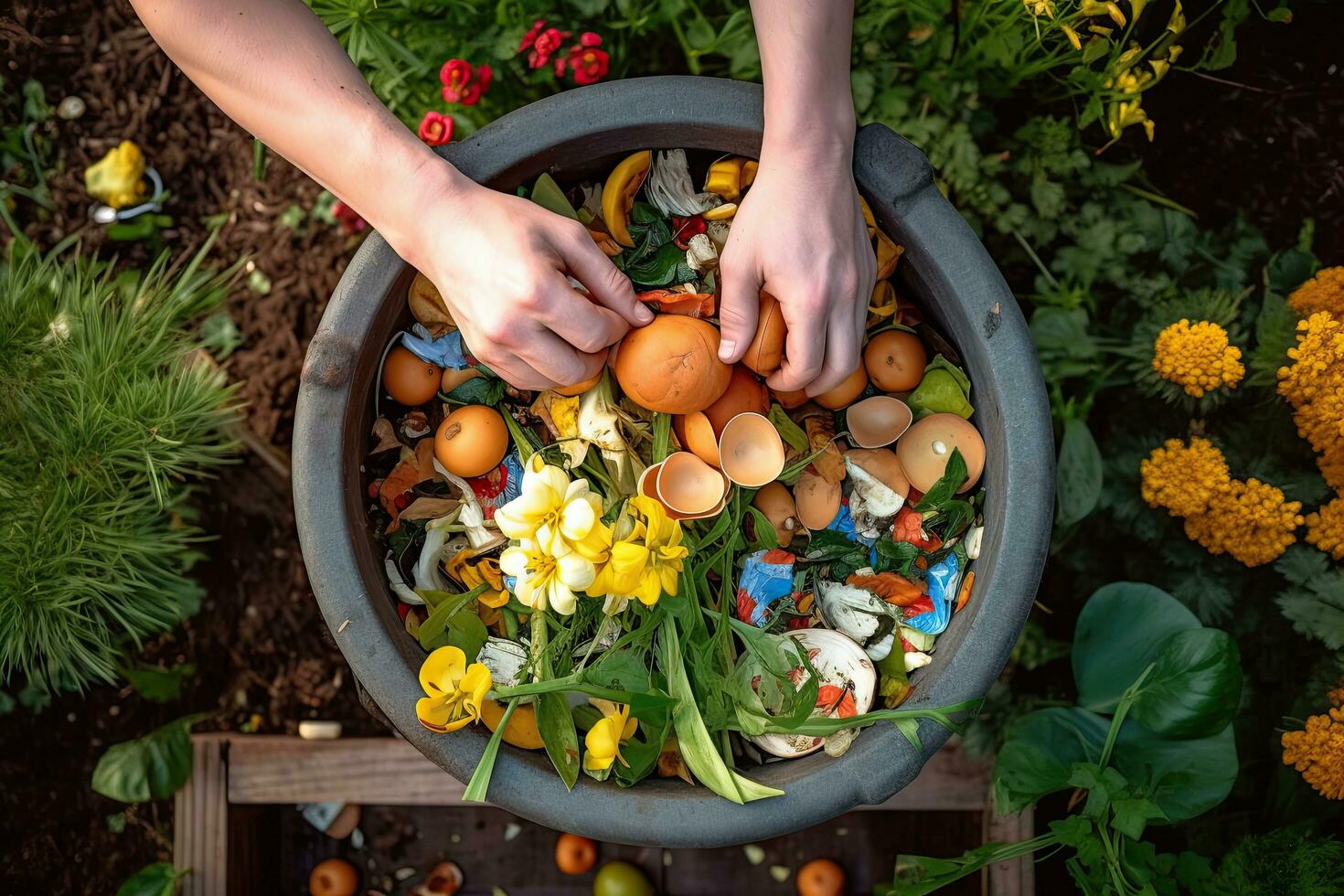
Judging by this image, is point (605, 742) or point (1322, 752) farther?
point (1322, 752)

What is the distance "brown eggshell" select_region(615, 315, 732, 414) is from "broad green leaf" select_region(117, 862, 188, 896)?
94 cm

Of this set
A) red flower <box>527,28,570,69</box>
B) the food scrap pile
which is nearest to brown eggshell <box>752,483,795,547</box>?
the food scrap pile

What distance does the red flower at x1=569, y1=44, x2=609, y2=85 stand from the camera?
1007 mm

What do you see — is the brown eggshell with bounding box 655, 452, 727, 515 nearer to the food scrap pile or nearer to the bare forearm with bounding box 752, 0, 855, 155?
the food scrap pile

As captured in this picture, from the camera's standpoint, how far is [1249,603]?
3.66 feet

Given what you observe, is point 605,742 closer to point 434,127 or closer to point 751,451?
point 751,451

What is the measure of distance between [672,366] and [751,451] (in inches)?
4.7

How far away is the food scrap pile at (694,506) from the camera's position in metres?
0.81

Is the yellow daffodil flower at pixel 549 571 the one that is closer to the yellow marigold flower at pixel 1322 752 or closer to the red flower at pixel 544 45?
the red flower at pixel 544 45

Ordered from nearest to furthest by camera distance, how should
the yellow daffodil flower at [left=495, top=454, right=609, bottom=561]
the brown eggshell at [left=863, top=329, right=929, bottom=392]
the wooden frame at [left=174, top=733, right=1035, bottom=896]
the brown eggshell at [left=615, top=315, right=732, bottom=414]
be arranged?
1. the yellow daffodil flower at [left=495, top=454, right=609, bottom=561]
2. the brown eggshell at [left=615, top=315, right=732, bottom=414]
3. the brown eggshell at [left=863, top=329, right=929, bottom=392]
4. the wooden frame at [left=174, top=733, right=1035, bottom=896]

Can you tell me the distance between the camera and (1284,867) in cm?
97

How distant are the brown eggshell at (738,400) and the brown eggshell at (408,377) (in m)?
0.29

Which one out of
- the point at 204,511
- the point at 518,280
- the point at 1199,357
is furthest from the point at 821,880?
the point at 204,511

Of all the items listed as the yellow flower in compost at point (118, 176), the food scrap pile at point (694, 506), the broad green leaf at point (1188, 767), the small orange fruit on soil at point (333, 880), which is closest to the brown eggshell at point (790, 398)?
the food scrap pile at point (694, 506)
